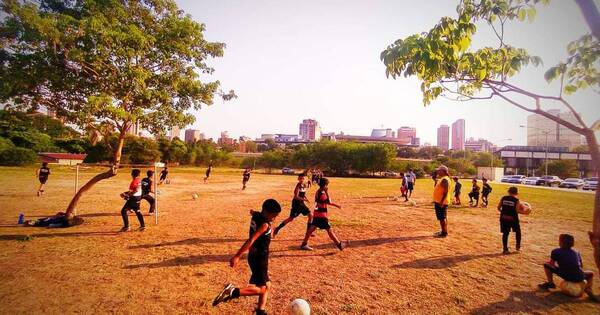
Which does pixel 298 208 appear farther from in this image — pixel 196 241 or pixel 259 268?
pixel 259 268

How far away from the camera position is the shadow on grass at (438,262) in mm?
7684

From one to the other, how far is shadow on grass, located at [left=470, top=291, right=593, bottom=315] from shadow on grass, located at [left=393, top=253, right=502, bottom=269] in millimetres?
1744

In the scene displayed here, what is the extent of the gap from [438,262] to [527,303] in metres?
2.34

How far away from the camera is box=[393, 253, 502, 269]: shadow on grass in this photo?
7.68 metres

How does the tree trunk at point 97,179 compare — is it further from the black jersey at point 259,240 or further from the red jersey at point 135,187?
the black jersey at point 259,240

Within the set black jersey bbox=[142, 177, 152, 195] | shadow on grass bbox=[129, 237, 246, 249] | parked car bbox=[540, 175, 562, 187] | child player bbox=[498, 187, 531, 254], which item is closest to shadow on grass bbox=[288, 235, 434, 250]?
shadow on grass bbox=[129, 237, 246, 249]

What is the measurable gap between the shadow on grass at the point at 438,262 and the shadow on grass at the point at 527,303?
1744 mm

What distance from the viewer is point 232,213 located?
14.8m

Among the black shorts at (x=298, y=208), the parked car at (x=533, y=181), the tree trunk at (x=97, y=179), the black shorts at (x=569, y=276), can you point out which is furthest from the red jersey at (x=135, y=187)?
the parked car at (x=533, y=181)

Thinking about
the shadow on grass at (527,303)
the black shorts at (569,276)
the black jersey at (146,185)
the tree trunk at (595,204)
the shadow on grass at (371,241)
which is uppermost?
the tree trunk at (595,204)

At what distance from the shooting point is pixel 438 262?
8.03m

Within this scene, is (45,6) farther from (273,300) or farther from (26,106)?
(273,300)

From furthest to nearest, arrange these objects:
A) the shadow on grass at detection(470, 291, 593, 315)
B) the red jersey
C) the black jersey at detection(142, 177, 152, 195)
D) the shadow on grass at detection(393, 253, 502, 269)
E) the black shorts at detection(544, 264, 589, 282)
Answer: the black jersey at detection(142, 177, 152, 195), the red jersey, the shadow on grass at detection(393, 253, 502, 269), the black shorts at detection(544, 264, 589, 282), the shadow on grass at detection(470, 291, 593, 315)

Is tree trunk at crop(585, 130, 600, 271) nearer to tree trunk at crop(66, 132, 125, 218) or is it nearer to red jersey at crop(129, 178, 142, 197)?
red jersey at crop(129, 178, 142, 197)
